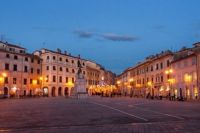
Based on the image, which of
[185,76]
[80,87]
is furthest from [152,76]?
[80,87]

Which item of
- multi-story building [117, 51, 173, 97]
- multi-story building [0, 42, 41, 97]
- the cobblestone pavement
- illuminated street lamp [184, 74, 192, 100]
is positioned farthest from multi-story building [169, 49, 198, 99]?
multi-story building [0, 42, 41, 97]

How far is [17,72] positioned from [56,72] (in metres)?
19.1

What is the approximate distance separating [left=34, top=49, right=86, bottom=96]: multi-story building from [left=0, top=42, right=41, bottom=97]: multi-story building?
3343 mm

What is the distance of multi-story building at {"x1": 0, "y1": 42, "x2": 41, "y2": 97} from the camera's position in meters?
90.4

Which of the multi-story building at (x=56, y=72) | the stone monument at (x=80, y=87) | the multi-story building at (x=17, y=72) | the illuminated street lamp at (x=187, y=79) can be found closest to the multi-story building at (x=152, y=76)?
the illuminated street lamp at (x=187, y=79)

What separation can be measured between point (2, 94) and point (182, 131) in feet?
254

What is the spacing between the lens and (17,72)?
316 feet

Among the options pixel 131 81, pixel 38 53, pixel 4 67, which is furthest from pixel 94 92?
pixel 4 67

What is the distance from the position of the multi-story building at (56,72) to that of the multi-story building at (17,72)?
3.34 m

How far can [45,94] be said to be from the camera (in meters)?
107

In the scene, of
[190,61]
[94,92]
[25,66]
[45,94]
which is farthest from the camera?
[94,92]

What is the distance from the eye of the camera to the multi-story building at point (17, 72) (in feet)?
297

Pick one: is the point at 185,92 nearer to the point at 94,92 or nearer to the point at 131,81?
the point at 131,81

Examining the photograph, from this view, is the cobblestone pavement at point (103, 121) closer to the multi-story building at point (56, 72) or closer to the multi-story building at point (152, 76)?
the multi-story building at point (152, 76)
